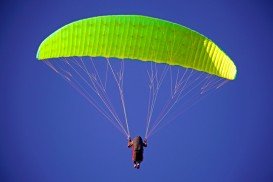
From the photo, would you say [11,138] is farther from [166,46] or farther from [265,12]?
[166,46]

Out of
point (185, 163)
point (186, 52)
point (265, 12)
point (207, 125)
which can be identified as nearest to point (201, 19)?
point (265, 12)

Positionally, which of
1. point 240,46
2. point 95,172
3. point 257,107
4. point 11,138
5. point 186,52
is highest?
point 240,46

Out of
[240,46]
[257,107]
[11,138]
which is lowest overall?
[11,138]

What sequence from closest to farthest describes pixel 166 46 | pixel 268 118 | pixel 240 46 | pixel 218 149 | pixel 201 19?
1. pixel 166 46
2. pixel 218 149
3. pixel 268 118
4. pixel 240 46
5. pixel 201 19

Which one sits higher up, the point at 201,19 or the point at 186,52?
the point at 201,19

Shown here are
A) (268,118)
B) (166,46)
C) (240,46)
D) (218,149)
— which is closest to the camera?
(166,46)

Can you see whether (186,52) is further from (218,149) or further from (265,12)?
(265,12)

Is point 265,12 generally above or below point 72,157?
above

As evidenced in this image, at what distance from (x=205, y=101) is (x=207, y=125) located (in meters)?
5.83

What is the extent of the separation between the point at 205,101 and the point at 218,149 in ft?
49.3

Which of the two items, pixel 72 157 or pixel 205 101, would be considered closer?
pixel 72 157

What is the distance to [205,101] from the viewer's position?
79562mm

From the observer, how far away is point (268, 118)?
7012cm

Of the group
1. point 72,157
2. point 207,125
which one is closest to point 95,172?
point 72,157
